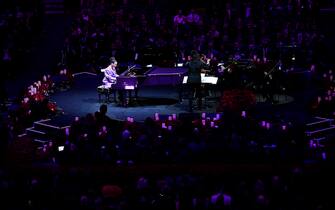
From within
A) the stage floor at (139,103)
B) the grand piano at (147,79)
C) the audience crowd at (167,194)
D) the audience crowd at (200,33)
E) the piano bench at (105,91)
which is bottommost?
the audience crowd at (167,194)

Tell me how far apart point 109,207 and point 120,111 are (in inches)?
306

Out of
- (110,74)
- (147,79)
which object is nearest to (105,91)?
(110,74)

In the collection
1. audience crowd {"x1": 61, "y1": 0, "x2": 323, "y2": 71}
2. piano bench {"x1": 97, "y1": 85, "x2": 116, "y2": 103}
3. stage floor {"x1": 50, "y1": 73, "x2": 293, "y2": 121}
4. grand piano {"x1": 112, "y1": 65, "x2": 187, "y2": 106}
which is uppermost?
audience crowd {"x1": 61, "y1": 0, "x2": 323, "y2": 71}

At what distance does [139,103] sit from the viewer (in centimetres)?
1948

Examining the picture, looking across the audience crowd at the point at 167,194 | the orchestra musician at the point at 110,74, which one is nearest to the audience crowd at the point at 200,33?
the orchestra musician at the point at 110,74

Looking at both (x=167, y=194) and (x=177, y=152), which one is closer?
(x=167, y=194)

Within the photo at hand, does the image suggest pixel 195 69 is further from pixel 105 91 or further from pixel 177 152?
pixel 177 152

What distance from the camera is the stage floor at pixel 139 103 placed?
18203mm

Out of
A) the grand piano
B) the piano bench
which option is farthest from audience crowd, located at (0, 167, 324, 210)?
the piano bench

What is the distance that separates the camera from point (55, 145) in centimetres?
1527

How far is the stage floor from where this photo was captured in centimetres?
1820

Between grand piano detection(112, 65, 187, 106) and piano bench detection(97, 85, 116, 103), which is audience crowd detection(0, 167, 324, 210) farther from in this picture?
piano bench detection(97, 85, 116, 103)

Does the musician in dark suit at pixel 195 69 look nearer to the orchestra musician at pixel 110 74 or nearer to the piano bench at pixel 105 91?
the orchestra musician at pixel 110 74

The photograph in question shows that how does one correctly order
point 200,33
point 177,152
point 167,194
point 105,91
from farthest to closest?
point 200,33 → point 105,91 → point 177,152 → point 167,194
